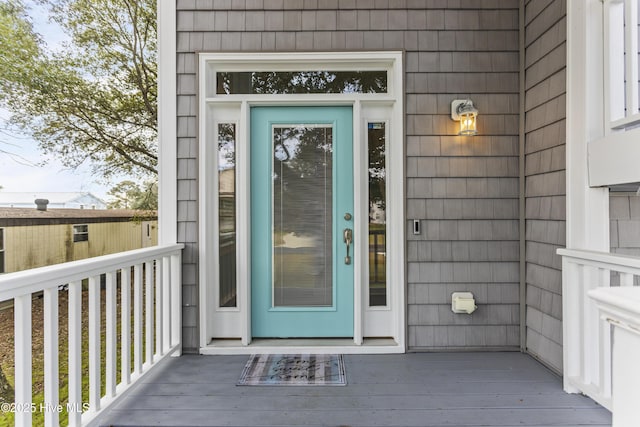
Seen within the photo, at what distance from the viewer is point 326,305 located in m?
2.61

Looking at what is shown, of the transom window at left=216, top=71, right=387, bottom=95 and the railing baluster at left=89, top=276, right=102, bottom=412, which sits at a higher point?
the transom window at left=216, top=71, right=387, bottom=95

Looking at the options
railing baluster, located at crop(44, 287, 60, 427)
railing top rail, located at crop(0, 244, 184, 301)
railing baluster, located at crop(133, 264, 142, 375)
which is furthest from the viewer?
railing baluster, located at crop(133, 264, 142, 375)

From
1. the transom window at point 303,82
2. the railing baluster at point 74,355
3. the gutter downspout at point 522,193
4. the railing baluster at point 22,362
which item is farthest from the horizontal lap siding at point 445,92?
the railing baluster at point 22,362

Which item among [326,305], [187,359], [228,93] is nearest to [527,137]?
[326,305]

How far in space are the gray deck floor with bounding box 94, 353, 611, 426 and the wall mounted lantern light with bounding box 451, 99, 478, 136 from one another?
1.63 m

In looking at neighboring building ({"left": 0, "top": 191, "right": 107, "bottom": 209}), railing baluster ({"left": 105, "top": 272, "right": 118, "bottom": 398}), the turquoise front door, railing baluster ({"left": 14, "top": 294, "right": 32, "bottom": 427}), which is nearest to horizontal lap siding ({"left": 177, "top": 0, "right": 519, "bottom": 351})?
the turquoise front door

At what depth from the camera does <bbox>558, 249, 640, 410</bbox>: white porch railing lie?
1.69 m

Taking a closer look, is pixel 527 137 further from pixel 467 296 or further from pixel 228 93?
pixel 228 93

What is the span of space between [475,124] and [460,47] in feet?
1.98

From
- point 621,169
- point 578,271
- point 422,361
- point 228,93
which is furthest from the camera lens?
point 228,93

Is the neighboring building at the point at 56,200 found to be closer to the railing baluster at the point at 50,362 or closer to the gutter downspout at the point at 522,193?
the railing baluster at the point at 50,362

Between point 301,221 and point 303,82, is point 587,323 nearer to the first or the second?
point 301,221

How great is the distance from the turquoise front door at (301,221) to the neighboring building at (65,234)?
1.04 metres

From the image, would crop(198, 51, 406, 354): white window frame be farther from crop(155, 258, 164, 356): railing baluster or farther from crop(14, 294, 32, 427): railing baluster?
crop(14, 294, 32, 427): railing baluster
